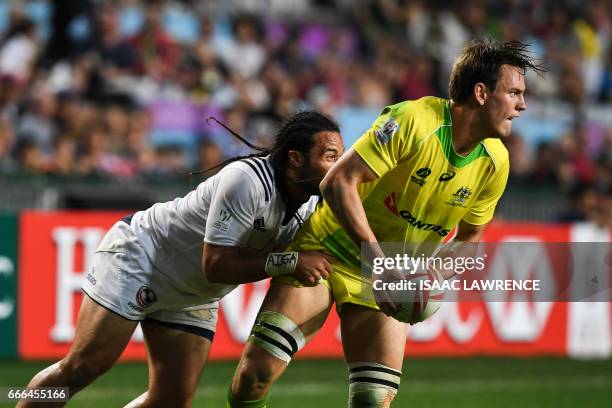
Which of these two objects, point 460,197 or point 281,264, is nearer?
point 281,264

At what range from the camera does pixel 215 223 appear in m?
5.63

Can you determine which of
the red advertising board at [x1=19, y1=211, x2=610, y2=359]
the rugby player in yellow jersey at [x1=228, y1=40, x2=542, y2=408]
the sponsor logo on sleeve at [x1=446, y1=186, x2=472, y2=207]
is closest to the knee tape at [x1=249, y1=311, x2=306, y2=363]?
the rugby player in yellow jersey at [x1=228, y1=40, x2=542, y2=408]

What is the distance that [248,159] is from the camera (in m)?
5.86

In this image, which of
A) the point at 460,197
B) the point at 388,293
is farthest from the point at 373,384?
the point at 460,197

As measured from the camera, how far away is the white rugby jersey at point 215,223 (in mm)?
5637

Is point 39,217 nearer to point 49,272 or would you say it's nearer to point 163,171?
point 49,272

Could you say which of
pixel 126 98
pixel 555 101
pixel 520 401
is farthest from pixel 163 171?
pixel 555 101

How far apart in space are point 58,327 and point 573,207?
6072 millimetres

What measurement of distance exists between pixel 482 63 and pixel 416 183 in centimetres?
66

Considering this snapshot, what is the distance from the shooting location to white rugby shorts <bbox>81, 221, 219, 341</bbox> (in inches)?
231

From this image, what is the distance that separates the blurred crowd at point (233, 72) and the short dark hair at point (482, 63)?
5.71 m

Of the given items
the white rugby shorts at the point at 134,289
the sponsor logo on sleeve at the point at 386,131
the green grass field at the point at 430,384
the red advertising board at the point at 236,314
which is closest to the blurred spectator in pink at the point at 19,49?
the red advertising board at the point at 236,314

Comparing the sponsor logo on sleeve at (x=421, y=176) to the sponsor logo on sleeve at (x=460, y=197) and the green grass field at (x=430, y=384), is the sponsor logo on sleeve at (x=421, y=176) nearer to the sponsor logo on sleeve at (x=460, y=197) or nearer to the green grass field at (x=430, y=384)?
the sponsor logo on sleeve at (x=460, y=197)

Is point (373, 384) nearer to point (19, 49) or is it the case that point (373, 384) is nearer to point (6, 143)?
point (6, 143)
